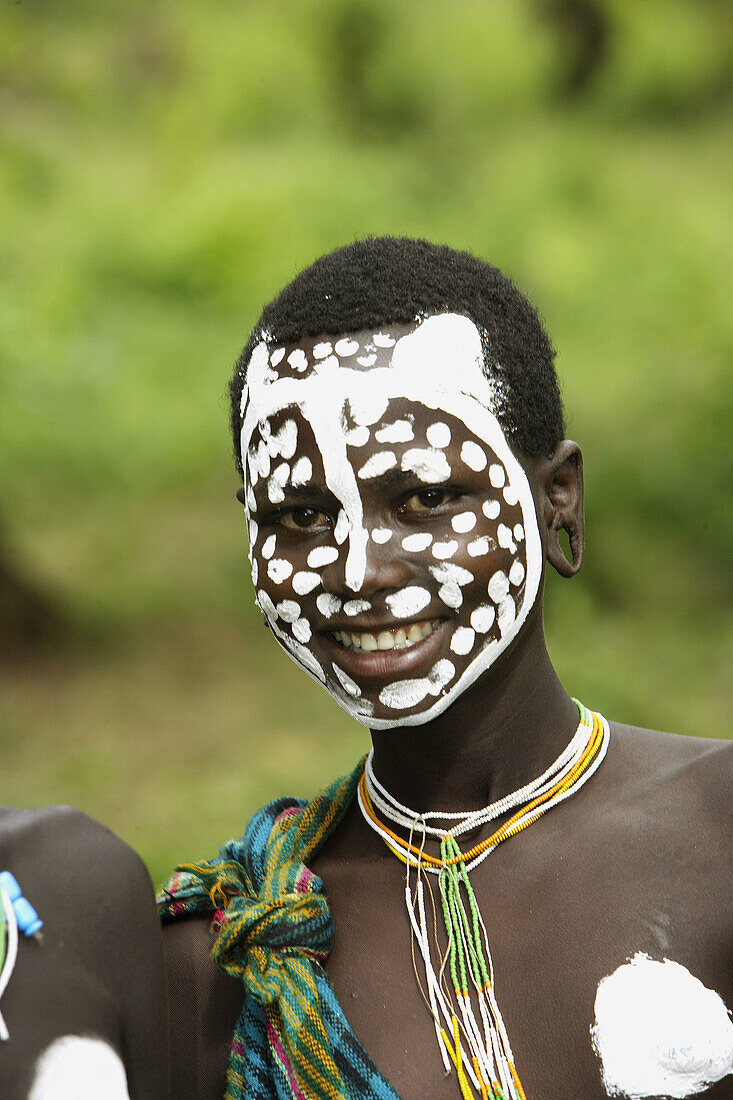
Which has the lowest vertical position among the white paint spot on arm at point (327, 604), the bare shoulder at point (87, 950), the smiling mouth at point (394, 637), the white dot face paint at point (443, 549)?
the bare shoulder at point (87, 950)

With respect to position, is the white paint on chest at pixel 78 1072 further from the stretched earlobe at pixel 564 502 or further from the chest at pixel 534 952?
the stretched earlobe at pixel 564 502

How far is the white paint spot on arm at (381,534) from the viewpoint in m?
1.91

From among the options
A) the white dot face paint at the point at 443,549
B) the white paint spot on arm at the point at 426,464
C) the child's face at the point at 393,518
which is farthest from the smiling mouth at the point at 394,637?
the white paint spot on arm at the point at 426,464

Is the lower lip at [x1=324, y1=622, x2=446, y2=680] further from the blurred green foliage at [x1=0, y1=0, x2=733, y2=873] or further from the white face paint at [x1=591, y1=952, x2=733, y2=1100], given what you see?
the blurred green foliage at [x1=0, y1=0, x2=733, y2=873]

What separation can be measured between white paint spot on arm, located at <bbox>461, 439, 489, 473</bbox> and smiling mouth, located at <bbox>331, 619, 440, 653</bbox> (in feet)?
0.81

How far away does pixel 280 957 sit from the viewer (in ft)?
6.27

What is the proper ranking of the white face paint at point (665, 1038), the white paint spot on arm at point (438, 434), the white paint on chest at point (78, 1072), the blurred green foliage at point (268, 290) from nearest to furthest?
the white paint on chest at point (78, 1072) → the white face paint at point (665, 1038) → the white paint spot on arm at point (438, 434) → the blurred green foliage at point (268, 290)

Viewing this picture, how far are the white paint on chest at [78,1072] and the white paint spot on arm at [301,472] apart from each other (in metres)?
0.85

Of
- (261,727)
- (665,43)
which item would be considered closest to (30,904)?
(261,727)

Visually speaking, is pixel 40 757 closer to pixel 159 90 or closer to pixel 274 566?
pixel 159 90

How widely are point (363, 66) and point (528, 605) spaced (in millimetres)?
3883

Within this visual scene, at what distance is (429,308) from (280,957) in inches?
40.7

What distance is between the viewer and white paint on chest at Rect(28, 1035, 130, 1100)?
1503 millimetres

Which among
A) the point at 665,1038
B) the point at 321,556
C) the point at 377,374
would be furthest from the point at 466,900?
the point at 377,374
